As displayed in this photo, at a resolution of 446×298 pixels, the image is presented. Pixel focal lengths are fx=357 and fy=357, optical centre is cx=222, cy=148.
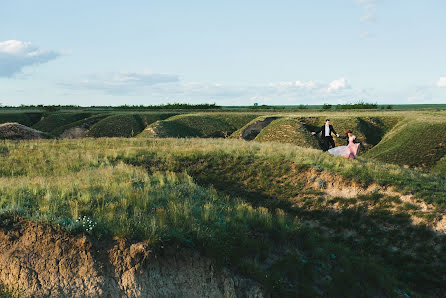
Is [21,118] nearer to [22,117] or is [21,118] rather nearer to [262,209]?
[22,117]

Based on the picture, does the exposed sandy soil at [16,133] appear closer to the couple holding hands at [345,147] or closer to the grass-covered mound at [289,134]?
the grass-covered mound at [289,134]

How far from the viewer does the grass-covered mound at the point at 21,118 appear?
232ft

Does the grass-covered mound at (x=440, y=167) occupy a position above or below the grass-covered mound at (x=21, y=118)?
below

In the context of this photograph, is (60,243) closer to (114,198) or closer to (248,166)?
(114,198)

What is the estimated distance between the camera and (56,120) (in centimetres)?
7469

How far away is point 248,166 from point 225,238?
12395 mm

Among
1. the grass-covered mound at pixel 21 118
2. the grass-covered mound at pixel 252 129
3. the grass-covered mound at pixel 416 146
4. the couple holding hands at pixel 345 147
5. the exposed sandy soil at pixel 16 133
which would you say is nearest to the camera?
the couple holding hands at pixel 345 147

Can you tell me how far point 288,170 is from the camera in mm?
22594

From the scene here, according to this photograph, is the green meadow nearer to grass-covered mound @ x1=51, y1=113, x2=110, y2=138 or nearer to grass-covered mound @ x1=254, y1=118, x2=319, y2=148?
grass-covered mound @ x1=254, y1=118, x2=319, y2=148

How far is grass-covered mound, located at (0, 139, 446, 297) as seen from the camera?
35.9 feet

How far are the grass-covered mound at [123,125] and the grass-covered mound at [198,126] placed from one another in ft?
17.0

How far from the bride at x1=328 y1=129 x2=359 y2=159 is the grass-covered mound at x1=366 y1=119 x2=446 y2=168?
15.6m

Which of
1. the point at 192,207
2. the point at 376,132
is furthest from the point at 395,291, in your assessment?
the point at 376,132

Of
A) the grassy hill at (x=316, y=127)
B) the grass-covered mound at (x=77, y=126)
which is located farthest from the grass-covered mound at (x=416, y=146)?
the grass-covered mound at (x=77, y=126)
